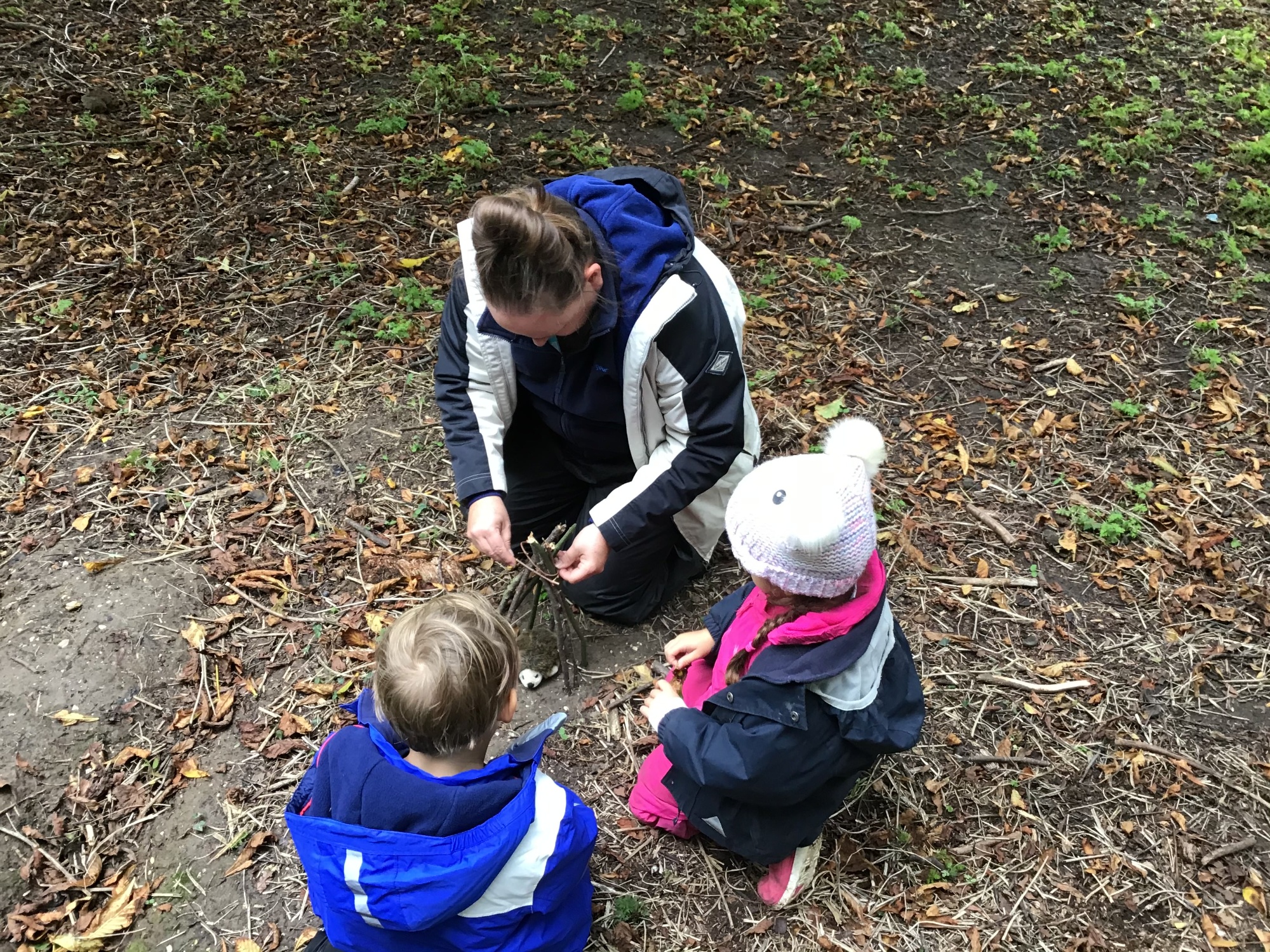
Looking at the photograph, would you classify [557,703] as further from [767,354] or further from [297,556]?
[767,354]

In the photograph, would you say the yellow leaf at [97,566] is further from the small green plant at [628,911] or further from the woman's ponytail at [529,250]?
the small green plant at [628,911]

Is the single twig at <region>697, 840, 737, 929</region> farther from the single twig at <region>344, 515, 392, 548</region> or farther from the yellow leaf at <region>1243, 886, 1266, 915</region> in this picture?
the single twig at <region>344, 515, 392, 548</region>

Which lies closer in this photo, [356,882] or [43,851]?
[356,882]

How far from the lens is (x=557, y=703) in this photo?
320 cm

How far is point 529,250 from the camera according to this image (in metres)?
2.28

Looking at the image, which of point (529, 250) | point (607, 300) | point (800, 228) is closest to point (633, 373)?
point (607, 300)

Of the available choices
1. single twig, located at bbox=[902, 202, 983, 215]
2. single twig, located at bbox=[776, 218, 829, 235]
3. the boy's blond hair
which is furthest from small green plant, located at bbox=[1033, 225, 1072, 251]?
the boy's blond hair

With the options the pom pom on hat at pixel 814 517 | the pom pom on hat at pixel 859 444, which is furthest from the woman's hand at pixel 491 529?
the pom pom on hat at pixel 859 444

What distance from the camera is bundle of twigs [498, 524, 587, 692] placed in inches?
116

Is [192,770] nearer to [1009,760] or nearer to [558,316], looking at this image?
[558,316]

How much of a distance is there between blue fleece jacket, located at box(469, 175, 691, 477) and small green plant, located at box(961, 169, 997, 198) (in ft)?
Result: 12.8

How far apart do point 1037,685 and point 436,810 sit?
2.48 metres

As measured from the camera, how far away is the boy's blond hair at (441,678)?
1891 millimetres

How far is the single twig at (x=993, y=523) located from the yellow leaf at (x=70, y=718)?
379 cm
